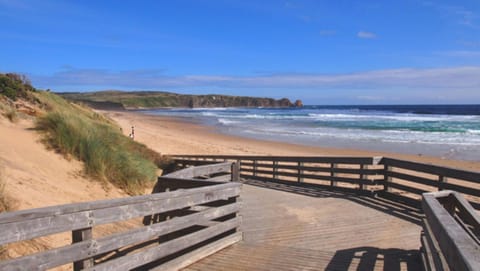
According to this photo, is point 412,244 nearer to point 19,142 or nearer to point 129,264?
point 129,264

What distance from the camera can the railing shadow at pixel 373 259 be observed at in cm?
505

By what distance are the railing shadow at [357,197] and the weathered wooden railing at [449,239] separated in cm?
274

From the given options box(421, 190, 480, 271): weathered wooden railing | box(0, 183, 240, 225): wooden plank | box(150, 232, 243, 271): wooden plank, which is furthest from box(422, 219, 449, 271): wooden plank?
box(0, 183, 240, 225): wooden plank

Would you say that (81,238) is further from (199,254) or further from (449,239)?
(449,239)

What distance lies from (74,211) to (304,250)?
3.03 meters

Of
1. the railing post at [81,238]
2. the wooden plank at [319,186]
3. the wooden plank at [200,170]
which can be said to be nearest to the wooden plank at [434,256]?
the railing post at [81,238]

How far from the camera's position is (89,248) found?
391cm

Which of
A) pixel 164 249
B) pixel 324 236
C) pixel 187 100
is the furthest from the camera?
pixel 187 100

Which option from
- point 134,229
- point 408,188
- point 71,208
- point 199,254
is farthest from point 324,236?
point 71,208

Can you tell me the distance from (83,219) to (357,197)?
6.97 m

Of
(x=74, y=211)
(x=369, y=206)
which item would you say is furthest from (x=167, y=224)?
(x=369, y=206)

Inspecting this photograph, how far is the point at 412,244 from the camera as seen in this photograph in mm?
5973

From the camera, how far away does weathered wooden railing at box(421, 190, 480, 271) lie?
8.10 feet

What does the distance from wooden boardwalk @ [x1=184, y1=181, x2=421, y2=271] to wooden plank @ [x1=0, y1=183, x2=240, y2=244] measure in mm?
806
